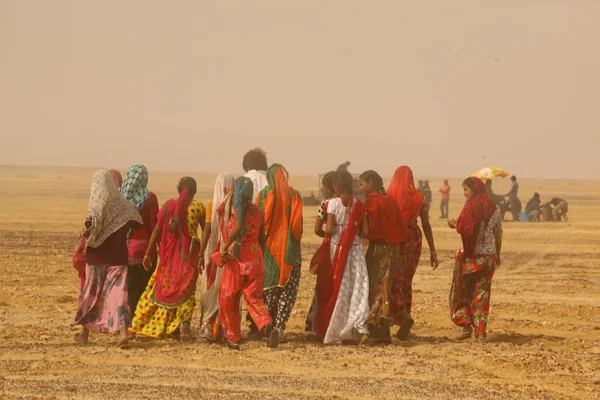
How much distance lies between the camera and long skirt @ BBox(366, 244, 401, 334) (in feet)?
34.1

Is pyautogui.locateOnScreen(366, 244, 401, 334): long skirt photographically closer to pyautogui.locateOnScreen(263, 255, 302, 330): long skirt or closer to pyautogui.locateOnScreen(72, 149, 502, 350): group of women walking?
pyautogui.locateOnScreen(72, 149, 502, 350): group of women walking

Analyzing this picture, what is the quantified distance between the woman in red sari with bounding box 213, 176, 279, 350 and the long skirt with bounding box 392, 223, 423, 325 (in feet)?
4.28

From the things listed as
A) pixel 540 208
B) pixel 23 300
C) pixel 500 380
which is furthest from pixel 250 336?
pixel 540 208

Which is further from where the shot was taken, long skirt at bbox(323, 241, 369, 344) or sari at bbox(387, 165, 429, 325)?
sari at bbox(387, 165, 429, 325)

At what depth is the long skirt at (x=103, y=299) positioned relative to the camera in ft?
32.5

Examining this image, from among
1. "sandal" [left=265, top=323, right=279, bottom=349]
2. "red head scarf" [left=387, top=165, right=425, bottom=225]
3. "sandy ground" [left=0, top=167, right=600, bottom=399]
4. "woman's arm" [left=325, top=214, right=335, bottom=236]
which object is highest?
"red head scarf" [left=387, top=165, right=425, bottom=225]

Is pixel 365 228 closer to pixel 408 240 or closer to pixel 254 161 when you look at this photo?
pixel 408 240

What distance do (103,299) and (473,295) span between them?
3.43 metres

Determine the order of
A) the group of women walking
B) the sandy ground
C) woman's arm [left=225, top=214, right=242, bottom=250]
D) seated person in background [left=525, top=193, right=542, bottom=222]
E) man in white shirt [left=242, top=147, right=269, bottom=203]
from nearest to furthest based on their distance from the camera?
the sandy ground, woman's arm [left=225, top=214, right=242, bottom=250], the group of women walking, man in white shirt [left=242, top=147, right=269, bottom=203], seated person in background [left=525, top=193, right=542, bottom=222]

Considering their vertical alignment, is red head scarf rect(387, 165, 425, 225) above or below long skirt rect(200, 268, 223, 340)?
above

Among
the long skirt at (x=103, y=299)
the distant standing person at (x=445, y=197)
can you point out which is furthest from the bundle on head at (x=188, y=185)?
the distant standing person at (x=445, y=197)

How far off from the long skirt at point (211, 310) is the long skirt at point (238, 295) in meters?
0.25

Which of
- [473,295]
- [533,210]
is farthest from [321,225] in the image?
[533,210]

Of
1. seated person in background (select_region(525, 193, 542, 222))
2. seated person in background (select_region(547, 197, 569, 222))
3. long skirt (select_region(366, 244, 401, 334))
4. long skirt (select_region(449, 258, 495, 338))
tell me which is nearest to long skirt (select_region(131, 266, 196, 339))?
long skirt (select_region(366, 244, 401, 334))
